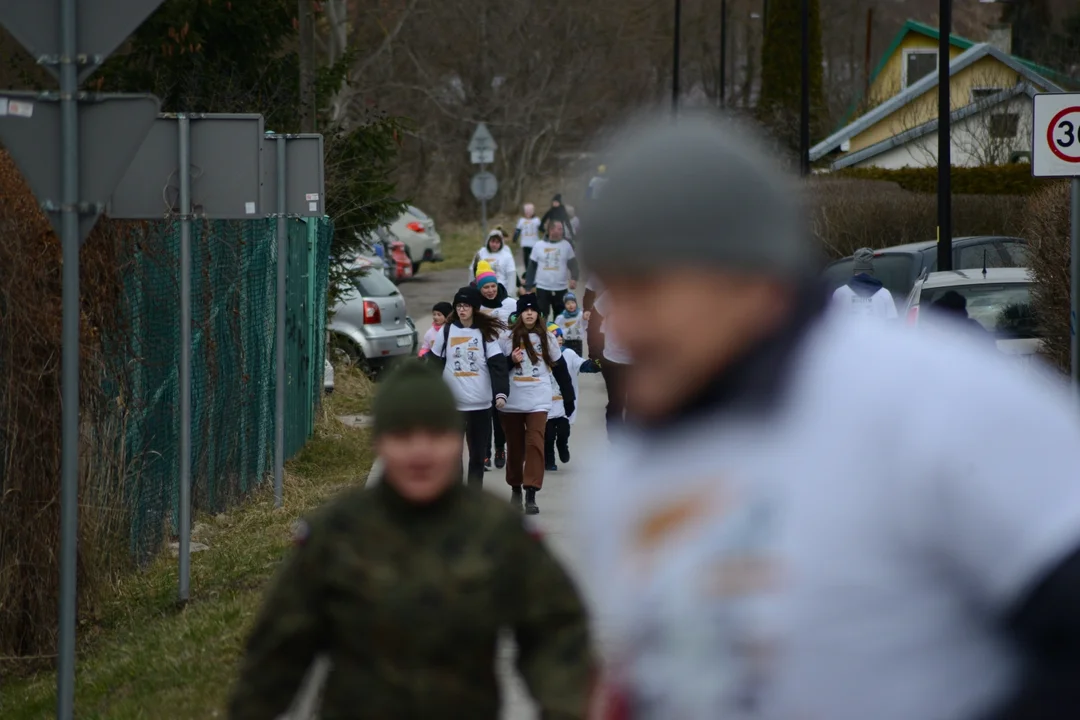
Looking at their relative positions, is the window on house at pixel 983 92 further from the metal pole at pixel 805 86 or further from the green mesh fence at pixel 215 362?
the green mesh fence at pixel 215 362

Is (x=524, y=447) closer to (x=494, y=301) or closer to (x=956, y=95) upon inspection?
(x=494, y=301)

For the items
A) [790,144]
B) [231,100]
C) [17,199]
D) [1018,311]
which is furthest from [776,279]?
[790,144]

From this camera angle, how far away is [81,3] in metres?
6.07

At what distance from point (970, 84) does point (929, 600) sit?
44176mm

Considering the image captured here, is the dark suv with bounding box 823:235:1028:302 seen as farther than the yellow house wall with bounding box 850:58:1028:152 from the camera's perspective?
No

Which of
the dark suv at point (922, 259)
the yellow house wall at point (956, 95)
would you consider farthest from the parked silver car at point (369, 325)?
the yellow house wall at point (956, 95)

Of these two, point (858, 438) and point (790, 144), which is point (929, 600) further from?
point (790, 144)

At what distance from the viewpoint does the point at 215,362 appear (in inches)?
459

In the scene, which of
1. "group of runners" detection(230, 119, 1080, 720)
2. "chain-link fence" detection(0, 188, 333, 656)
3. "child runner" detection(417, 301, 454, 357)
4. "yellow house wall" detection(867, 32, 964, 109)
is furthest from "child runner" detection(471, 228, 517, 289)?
"yellow house wall" detection(867, 32, 964, 109)

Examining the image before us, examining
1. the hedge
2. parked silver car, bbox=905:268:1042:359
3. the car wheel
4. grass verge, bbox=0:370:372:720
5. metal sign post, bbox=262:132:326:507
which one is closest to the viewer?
grass verge, bbox=0:370:372:720

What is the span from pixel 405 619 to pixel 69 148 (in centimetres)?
322

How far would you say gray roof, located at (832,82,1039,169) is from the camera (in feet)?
126

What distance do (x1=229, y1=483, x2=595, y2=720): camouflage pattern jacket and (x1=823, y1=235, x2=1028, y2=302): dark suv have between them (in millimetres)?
15492

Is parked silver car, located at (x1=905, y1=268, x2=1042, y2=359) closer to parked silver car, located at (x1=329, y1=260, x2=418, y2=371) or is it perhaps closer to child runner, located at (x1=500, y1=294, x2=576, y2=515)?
child runner, located at (x1=500, y1=294, x2=576, y2=515)
